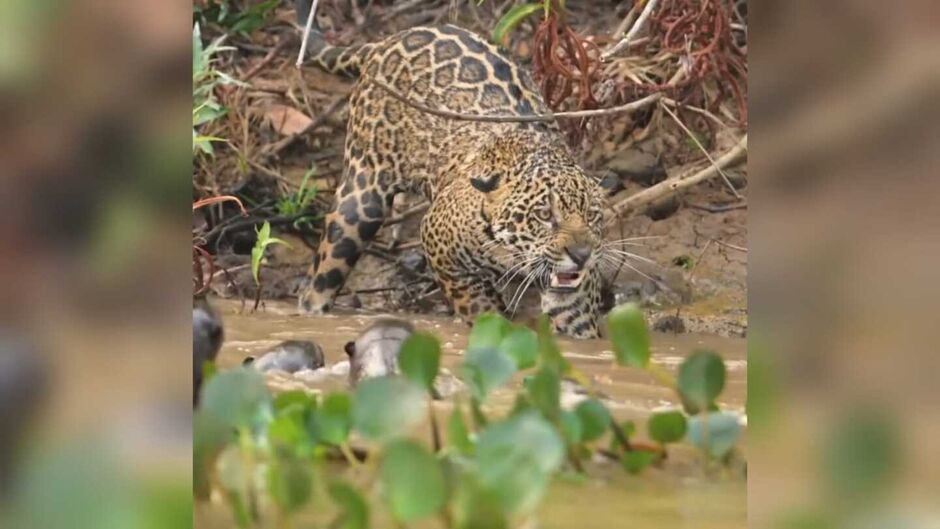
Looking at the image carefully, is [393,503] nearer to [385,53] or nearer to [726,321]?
[726,321]

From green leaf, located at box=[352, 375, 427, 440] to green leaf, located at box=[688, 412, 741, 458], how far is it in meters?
0.35

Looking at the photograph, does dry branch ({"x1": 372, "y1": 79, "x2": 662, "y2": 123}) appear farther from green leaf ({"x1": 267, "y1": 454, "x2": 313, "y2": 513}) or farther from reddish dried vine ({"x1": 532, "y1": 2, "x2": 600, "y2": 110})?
green leaf ({"x1": 267, "y1": 454, "x2": 313, "y2": 513})

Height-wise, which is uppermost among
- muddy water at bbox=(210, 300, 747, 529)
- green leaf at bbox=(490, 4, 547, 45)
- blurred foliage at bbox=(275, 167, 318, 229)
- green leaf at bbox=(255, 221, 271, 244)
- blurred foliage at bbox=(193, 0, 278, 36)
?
blurred foliage at bbox=(193, 0, 278, 36)

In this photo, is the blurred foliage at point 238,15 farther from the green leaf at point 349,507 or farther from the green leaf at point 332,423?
the green leaf at point 349,507

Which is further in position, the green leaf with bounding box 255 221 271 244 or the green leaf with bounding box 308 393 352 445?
the green leaf with bounding box 255 221 271 244

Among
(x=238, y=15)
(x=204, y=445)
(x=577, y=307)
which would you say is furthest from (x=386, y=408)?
(x=238, y=15)

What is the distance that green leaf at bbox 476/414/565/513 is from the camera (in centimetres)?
117

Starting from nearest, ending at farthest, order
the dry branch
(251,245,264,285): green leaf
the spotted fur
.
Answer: the dry branch, (251,245,264,285): green leaf, the spotted fur

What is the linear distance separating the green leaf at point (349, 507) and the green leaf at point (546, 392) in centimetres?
23

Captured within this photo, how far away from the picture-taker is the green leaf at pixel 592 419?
4.51 feet

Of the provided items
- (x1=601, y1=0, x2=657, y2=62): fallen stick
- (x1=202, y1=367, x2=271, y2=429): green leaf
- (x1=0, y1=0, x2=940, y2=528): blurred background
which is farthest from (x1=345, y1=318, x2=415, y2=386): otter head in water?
(x1=601, y1=0, x2=657, y2=62): fallen stick
